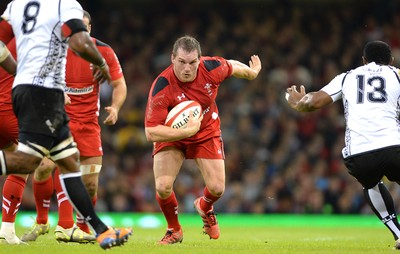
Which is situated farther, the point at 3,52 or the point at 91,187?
the point at 91,187

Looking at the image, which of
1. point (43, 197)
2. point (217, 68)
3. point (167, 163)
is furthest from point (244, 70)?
point (43, 197)

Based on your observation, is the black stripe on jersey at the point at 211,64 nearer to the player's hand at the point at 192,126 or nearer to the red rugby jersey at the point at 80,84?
the player's hand at the point at 192,126

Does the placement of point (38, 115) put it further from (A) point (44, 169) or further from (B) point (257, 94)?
(B) point (257, 94)

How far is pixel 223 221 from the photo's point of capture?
56.2 feet

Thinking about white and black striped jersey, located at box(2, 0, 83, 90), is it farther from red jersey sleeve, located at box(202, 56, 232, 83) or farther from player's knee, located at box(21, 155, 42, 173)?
red jersey sleeve, located at box(202, 56, 232, 83)

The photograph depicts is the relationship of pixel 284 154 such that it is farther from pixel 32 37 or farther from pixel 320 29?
pixel 32 37

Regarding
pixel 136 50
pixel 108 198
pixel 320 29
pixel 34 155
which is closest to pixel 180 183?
pixel 108 198

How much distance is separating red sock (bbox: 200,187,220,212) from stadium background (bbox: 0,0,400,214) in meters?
8.68

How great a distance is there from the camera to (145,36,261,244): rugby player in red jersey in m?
9.07

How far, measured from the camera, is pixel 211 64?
9.67 meters

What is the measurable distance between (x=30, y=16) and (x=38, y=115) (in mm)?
912

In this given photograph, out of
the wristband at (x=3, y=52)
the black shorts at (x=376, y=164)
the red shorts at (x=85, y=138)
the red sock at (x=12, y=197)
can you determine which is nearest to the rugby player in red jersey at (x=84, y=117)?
the red shorts at (x=85, y=138)

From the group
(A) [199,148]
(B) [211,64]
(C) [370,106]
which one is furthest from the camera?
(B) [211,64]

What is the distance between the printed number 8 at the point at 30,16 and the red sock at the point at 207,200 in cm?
345
